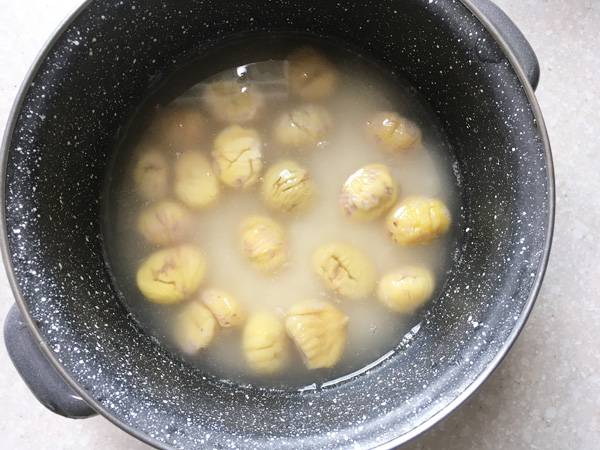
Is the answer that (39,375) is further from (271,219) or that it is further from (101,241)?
(271,219)

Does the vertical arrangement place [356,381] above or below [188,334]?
below

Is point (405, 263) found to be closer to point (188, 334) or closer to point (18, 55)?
point (188, 334)

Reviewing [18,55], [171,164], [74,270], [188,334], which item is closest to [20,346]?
[74,270]

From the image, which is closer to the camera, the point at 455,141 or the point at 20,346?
the point at 20,346

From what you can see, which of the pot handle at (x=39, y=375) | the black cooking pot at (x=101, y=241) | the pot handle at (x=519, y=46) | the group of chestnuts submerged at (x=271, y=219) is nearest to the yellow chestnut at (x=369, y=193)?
the group of chestnuts submerged at (x=271, y=219)

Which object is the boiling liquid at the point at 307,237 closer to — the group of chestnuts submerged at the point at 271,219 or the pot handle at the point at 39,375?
the group of chestnuts submerged at the point at 271,219

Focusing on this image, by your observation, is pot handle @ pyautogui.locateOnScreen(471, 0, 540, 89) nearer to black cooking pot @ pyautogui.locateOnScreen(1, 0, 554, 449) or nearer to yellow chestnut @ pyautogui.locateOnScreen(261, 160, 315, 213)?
black cooking pot @ pyautogui.locateOnScreen(1, 0, 554, 449)

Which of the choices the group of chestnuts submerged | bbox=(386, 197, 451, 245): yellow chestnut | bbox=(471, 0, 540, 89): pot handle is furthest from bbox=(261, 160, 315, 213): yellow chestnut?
bbox=(471, 0, 540, 89): pot handle
